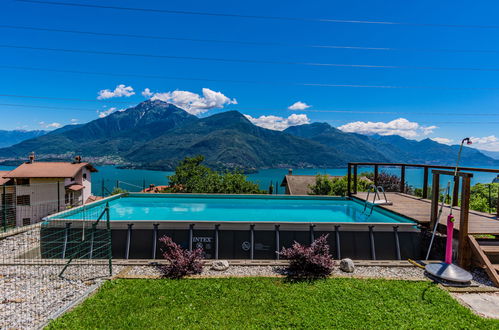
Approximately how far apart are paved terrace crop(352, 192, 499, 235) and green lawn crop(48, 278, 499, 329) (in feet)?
8.56

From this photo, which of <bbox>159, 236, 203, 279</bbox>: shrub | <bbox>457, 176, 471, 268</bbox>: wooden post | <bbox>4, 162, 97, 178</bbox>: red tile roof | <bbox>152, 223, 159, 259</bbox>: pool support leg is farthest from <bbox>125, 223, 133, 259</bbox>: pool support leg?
<bbox>4, 162, 97, 178</bbox>: red tile roof

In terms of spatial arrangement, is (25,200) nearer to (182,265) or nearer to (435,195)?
(182,265)

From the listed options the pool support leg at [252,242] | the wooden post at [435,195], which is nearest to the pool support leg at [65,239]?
the pool support leg at [252,242]

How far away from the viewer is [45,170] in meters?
28.4

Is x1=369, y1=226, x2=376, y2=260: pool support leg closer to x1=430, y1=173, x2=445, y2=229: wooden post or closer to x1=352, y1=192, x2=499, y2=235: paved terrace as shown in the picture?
x1=352, y1=192, x2=499, y2=235: paved terrace

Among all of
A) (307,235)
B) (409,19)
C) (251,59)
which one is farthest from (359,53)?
(307,235)

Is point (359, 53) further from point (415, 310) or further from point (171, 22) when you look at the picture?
point (415, 310)

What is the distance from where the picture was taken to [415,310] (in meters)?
4.36

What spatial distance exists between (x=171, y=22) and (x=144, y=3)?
1824 mm

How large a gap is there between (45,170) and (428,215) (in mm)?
33571

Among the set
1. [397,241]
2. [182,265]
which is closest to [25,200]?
[182,265]

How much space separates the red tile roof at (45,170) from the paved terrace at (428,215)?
30.1m

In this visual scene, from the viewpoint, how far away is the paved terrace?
6595 mm

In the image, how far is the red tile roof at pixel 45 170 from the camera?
2703 centimetres
